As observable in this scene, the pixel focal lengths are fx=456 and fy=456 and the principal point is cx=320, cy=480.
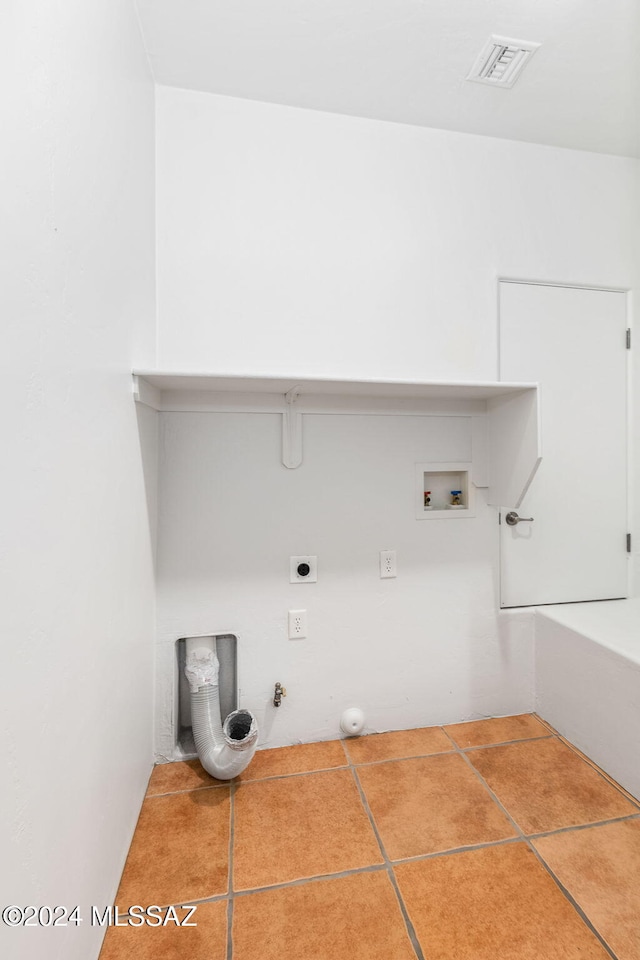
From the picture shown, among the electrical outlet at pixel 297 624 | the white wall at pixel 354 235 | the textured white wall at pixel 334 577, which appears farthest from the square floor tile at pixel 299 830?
the white wall at pixel 354 235

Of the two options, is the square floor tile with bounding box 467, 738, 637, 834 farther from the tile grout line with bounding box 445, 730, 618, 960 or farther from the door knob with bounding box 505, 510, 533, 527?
the door knob with bounding box 505, 510, 533, 527

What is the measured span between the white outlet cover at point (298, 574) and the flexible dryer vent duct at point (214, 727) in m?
0.40

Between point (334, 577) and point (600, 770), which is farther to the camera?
point (334, 577)

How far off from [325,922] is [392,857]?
0.26m

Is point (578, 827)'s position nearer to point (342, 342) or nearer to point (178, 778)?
point (178, 778)

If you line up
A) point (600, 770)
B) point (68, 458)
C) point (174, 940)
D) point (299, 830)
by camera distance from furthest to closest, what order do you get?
1. point (600, 770)
2. point (299, 830)
3. point (174, 940)
4. point (68, 458)

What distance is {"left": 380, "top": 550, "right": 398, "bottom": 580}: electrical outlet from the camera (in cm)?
182

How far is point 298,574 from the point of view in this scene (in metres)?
1.74

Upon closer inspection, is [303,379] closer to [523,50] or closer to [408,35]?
[408,35]

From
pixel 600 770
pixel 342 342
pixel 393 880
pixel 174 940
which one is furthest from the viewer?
pixel 342 342

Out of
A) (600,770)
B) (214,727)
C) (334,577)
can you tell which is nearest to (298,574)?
(334,577)

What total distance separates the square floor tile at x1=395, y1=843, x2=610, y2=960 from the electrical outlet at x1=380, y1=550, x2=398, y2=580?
87 cm

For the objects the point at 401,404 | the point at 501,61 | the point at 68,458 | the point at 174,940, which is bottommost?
the point at 174,940

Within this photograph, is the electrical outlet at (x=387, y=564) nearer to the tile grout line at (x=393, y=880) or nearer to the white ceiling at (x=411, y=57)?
the tile grout line at (x=393, y=880)
